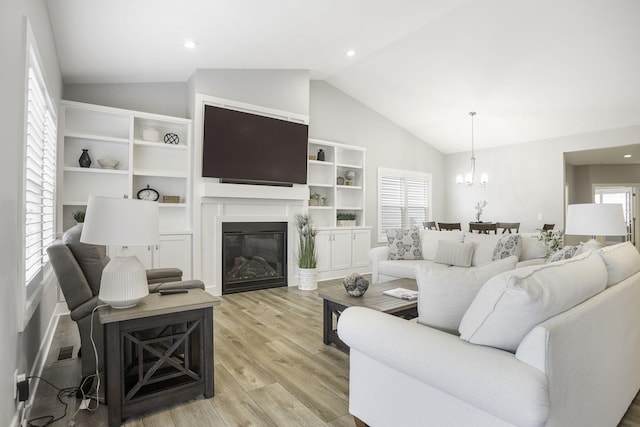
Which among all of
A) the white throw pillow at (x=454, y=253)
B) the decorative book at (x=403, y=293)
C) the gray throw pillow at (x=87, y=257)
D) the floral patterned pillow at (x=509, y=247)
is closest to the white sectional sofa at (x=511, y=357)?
the decorative book at (x=403, y=293)

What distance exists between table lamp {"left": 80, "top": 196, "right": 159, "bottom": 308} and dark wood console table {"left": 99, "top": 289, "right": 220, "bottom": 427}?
10cm

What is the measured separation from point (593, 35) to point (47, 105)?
19.1 ft

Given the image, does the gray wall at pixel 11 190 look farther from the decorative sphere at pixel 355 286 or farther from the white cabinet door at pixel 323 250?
the white cabinet door at pixel 323 250

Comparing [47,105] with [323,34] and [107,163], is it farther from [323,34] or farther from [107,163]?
[323,34]

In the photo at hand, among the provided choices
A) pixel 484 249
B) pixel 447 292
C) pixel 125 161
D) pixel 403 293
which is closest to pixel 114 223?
pixel 447 292

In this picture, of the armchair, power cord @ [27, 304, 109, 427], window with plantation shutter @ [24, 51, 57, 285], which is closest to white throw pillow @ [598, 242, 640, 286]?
the armchair

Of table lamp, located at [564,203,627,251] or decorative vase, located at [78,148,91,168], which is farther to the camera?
decorative vase, located at [78,148,91,168]

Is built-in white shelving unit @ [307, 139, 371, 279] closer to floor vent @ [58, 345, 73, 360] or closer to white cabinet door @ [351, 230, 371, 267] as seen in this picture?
white cabinet door @ [351, 230, 371, 267]

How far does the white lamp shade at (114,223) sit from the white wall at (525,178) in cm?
729

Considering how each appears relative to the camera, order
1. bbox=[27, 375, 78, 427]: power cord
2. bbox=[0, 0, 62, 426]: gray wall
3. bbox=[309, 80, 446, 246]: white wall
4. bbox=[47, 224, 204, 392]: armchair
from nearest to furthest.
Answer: bbox=[0, 0, 62, 426]: gray wall
bbox=[27, 375, 78, 427]: power cord
bbox=[47, 224, 204, 392]: armchair
bbox=[309, 80, 446, 246]: white wall

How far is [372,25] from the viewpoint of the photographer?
4.37 metres

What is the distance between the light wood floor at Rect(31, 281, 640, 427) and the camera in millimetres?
2006

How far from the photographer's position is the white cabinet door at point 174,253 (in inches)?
180

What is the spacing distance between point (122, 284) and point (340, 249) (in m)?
4.55
